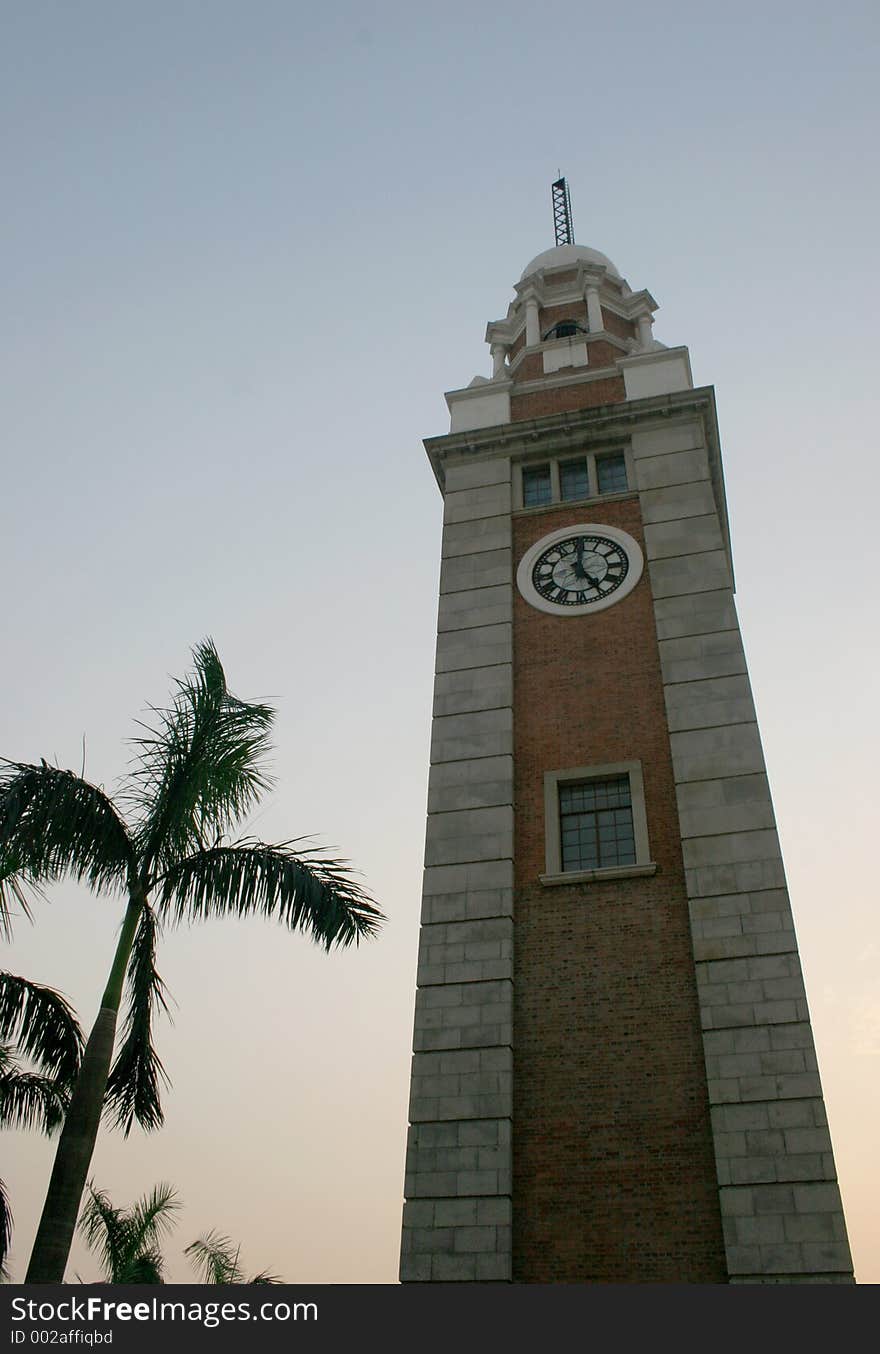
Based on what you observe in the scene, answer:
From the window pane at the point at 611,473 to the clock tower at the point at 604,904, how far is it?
7 centimetres

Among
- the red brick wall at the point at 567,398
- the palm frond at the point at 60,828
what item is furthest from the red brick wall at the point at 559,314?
the palm frond at the point at 60,828

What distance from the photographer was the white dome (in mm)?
30797

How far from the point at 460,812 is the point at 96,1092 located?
28.4 feet

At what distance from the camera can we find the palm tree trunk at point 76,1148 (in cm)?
1094

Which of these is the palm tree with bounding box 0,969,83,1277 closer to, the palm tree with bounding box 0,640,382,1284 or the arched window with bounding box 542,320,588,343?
the palm tree with bounding box 0,640,382,1284

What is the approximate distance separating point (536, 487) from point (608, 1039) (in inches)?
478

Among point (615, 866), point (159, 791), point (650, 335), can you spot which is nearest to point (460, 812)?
point (615, 866)

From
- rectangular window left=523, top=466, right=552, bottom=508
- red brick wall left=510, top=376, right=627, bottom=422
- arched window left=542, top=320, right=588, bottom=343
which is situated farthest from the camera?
arched window left=542, top=320, right=588, bottom=343

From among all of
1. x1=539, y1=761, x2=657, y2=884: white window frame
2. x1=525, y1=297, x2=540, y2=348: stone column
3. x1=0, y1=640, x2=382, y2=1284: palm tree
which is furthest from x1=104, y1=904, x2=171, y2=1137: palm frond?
x1=525, y1=297, x2=540, y2=348: stone column

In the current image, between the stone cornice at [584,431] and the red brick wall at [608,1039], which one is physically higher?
the stone cornice at [584,431]

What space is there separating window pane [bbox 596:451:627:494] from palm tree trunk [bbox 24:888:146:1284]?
14.7m

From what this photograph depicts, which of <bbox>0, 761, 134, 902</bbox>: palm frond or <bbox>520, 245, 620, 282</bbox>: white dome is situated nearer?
<bbox>0, 761, 134, 902</bbox>: palm frond

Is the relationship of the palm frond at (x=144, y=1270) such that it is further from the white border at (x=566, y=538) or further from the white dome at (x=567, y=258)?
the white dome at (x=567, y=258)

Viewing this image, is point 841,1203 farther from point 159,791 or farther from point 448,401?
point 448,401
